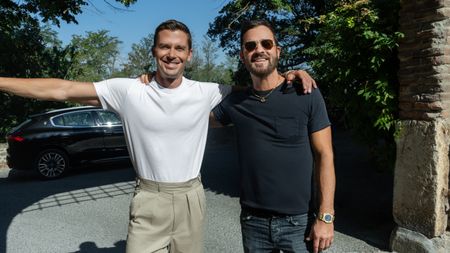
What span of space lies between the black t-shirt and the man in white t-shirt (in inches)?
16.9

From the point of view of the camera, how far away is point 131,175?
9266 millimetres

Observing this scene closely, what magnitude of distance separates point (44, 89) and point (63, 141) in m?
7.73

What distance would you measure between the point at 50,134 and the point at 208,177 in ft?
13.3

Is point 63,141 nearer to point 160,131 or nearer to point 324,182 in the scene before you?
point 160,131

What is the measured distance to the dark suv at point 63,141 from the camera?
9.24m

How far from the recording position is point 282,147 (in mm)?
2268

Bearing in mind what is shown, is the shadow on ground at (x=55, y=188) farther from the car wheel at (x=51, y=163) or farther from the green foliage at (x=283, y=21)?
the green foliage at (x=283, y=21)

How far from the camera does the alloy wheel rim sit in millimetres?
9328

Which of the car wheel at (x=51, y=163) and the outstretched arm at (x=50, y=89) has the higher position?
the outstretched arm at (x=50, y=89)

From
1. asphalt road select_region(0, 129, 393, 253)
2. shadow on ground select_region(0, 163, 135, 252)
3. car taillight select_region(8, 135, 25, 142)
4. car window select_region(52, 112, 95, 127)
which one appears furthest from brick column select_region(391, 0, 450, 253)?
car taillight select_region(8, 135, 25, 142)

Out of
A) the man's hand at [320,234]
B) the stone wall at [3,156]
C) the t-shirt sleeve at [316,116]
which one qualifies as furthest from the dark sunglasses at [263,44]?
the stone wall at [3,156]

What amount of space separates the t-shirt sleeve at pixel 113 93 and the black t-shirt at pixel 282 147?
0.81m

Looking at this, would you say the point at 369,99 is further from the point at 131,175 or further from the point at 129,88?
the point at 131,175

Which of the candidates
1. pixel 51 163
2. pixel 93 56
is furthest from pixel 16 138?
pixel 93 56
